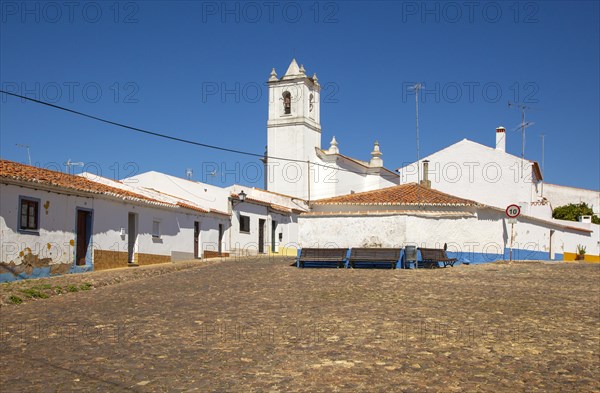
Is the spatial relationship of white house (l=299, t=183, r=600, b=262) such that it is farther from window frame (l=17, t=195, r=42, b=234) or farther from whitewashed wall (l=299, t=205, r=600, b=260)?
window frame (l=17, t=195, r=42, b=234)

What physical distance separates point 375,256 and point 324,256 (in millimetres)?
1786

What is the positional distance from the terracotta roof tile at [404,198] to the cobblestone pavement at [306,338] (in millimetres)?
9948

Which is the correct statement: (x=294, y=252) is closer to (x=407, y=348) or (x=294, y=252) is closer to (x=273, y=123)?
(x=273, y=123)

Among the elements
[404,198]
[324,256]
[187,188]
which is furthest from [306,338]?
[187,188]

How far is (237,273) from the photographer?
817 inches

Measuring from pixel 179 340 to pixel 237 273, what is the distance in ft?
34.8

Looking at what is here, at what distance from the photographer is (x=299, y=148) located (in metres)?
51.0

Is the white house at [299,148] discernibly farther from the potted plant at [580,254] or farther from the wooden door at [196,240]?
the wooden door at [196,240]

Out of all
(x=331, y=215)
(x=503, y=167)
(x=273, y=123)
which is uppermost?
(x=273, y=123)

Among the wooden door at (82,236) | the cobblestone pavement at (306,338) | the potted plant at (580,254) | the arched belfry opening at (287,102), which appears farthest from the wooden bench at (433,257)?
the arched belfry opening at (287,102)

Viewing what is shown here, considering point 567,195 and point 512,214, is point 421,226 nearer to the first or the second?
point 512,214

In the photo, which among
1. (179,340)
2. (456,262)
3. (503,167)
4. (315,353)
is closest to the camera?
(315,353)

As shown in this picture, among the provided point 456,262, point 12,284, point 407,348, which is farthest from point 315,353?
point 456,262

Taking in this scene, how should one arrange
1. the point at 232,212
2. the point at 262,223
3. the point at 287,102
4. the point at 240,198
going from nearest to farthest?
the point at 240,198
the point at 232,212
the point at 262,223
the point at 287,102
